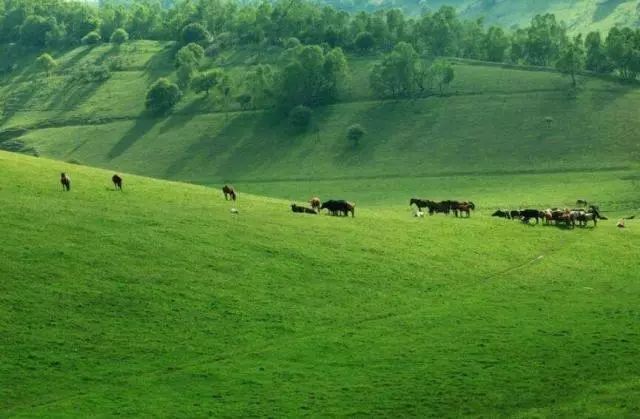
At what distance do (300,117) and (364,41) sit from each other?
1581 inches

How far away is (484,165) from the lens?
121 m

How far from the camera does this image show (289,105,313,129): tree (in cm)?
14562

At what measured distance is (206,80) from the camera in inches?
6304

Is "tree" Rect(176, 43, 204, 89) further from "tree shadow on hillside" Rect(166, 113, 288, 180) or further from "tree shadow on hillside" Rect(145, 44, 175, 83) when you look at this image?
"tree shadow on hillside" Rect(166, 113, 288, 180)

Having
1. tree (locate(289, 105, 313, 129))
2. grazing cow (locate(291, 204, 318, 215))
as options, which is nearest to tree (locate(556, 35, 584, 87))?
tree (locate(289, 105, 313, 129))

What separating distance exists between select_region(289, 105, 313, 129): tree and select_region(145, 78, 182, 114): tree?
2568 centimetres

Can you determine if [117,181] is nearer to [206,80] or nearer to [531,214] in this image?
[531,214]

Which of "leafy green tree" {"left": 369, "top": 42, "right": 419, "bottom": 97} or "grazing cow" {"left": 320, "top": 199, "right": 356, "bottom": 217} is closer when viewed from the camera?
"grazing cow" {"left": 320, "top": 199, "right": 356, "bottom": 217}

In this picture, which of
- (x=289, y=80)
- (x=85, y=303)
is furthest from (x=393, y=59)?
(x=85, y=303)

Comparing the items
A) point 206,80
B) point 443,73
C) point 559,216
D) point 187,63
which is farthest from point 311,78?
point 559,216

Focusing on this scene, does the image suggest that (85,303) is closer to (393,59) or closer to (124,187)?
(124,187)

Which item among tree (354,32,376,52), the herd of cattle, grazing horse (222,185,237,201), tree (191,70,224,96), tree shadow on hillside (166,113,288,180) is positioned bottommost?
tree shadow on hillside (166,113,288,180)

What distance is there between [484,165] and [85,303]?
87.4 metres

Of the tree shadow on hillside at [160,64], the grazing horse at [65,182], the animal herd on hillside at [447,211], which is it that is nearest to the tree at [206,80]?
the tree shadow on hillside at [160,64]
